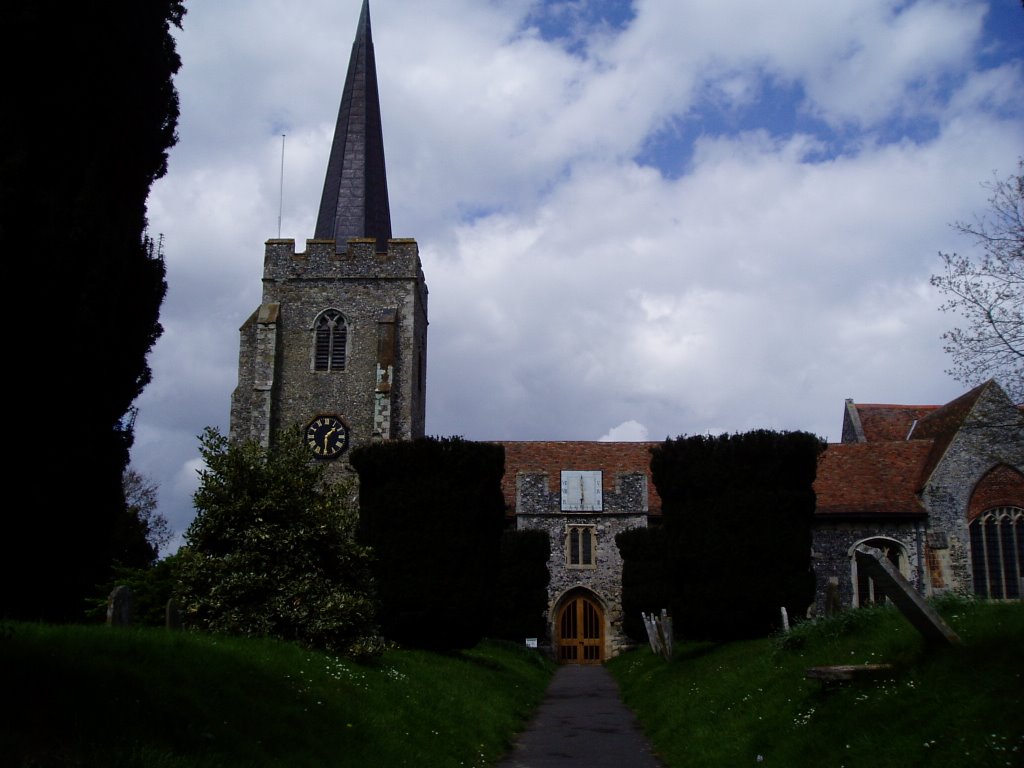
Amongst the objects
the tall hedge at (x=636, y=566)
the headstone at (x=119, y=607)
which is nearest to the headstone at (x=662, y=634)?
the tall hedge at (x=636, y=566)

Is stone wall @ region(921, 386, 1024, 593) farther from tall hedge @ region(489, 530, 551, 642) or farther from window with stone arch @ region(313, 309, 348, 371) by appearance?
window with stone arch @ region(313, 309, 348, 371)

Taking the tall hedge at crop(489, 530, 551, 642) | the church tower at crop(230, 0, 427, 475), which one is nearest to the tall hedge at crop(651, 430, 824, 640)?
the tall hedge at crop(489, 530, 551, 642)

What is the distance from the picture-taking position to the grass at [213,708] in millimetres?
5457

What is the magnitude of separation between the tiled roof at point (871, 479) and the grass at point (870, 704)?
1919 centimetres

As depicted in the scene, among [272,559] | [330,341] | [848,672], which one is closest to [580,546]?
[330,341]

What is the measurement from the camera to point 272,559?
541 inches

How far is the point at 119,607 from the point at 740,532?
11.5 m

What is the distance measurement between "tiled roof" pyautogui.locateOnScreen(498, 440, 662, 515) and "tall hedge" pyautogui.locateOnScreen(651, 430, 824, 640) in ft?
50.4

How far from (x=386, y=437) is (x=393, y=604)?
1568 centimetres

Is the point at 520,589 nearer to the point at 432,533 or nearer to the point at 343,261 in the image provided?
the point at 432,533

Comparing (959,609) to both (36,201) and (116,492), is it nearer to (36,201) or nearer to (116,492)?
(116,492)

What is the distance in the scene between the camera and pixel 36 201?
6.05 m

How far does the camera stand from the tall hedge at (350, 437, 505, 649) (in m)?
18.3

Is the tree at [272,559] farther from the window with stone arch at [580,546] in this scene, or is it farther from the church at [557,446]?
the window with stone arch at [580,546]
